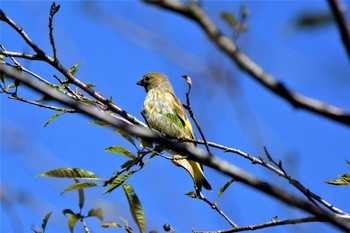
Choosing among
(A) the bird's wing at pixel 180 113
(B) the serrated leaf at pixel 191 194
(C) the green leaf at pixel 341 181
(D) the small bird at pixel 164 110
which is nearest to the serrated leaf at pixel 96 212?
(B) the serrated leaf at pixel 191 194

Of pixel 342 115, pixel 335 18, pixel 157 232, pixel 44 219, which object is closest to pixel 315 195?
pixel 157 232

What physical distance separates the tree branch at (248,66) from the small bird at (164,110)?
15.2 ft

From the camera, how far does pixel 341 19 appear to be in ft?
4.75

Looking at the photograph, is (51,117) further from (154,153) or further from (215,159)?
(215,159)

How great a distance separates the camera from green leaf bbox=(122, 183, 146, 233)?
3.81m

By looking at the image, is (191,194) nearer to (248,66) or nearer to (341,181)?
(341,181)

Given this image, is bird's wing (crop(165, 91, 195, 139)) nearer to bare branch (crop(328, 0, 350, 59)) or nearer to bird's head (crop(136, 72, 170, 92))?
bird's head (crop(136, 72, 170, 92))

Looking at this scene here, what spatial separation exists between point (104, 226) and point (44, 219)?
410 mm

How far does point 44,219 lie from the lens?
405 centimetres

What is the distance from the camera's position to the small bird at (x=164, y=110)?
679 cm

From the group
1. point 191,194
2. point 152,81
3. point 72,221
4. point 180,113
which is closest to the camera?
point 72,221

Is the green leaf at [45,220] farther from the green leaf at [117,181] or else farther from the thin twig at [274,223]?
the thin twig at [274,223]

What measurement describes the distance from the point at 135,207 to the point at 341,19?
2631mm

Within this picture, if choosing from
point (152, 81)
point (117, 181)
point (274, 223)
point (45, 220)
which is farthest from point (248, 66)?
point (152, 81)
